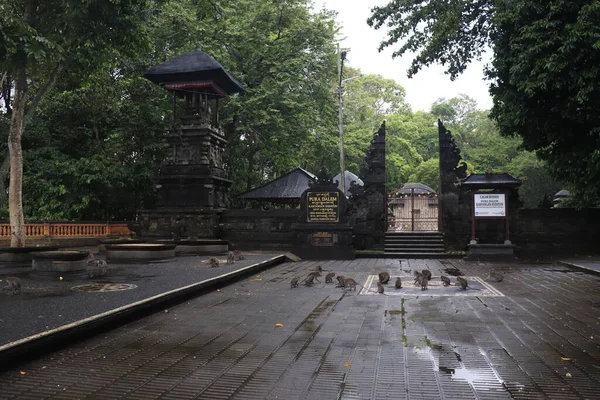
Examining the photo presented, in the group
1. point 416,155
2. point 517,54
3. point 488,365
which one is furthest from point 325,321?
point 416,155

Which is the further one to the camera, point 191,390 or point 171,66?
point 171,66

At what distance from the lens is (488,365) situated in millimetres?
4027

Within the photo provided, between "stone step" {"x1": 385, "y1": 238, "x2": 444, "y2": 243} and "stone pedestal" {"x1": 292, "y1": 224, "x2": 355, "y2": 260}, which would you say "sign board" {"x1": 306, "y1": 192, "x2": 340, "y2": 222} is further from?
"stone step" {"x1": 385, "y1": 238, "x2": 444, "y2": 243}

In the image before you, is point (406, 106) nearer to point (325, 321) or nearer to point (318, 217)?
point (318, 217)

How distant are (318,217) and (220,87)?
7628 mm

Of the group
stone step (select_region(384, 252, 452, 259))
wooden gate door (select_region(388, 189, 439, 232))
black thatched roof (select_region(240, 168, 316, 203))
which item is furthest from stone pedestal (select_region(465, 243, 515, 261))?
black thatched roof (select_region(240, 168, 316, 203))

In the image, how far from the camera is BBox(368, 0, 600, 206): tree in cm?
984

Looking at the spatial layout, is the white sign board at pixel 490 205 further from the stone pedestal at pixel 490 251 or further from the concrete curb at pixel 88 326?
the concrete curb at pixel 88 326

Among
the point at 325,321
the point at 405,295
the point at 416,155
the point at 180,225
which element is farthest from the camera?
the point at 416,155

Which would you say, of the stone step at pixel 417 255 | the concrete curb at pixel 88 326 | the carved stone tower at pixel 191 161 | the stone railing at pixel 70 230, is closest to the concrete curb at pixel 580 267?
the stone step at pixel 417 255

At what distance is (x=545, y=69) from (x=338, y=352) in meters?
9.26

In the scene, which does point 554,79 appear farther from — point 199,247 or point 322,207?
point 199,247

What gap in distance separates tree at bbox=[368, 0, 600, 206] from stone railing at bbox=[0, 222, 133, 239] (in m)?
15.5

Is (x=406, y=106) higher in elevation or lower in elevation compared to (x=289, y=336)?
higher
